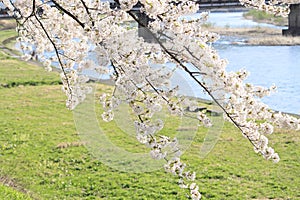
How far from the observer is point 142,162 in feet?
13.3

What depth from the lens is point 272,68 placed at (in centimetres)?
955

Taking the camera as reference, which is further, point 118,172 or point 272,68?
point 272,68

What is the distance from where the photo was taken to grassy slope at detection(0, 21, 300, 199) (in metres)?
3.33

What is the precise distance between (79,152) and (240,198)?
1652mm

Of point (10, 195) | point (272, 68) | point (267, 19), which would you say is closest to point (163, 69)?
point (10, 195)

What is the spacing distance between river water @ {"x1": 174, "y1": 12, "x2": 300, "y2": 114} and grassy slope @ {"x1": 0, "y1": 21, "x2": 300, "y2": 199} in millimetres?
853

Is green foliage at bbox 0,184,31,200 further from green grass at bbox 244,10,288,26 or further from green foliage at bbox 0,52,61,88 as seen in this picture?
green grass at bbox 244,10,288,26

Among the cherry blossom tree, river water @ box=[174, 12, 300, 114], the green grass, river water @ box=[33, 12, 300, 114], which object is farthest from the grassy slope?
the green grass

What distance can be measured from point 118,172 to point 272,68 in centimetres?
647

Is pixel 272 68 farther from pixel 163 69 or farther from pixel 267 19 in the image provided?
pixel 267 19

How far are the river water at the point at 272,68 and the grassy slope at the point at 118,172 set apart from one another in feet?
2.80

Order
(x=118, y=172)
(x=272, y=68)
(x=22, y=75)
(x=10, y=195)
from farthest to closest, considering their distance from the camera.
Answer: (x=272, y=68)
(x=22, y=75)
(x=118, y=172)
(x=10, y=195)

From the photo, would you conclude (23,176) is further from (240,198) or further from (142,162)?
(240,198)

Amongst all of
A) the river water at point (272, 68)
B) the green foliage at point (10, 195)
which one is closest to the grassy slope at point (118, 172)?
the green foliage at point (10, 195)
